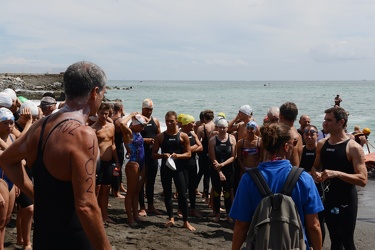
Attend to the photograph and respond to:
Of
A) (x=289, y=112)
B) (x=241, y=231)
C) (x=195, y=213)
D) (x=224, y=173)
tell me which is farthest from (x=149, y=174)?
(x=241, y=231)

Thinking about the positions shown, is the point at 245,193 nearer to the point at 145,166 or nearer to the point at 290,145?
the point at 290,145

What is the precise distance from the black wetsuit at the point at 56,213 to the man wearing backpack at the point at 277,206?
1.07 metres

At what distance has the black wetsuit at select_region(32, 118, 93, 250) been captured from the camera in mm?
2428

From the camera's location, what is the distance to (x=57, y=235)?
2.46 metres

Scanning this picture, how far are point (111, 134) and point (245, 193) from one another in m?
4.70

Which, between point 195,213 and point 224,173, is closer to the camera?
point 224,173

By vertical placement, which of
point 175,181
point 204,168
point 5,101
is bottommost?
point 204,168

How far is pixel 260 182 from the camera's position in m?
2.92

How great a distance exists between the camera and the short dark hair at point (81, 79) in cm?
243

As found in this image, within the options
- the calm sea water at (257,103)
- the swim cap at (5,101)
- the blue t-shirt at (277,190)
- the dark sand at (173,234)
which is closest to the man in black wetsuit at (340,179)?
the blue t-shirt at (277,190)

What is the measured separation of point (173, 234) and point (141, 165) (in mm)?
1344

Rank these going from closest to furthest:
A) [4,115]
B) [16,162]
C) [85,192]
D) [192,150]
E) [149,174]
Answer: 1. [85,192]
2. [16,162]
3. [4,115]
4. [192,150]
5. [149,174]

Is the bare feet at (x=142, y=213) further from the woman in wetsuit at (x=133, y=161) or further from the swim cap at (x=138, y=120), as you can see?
the swim cap at (x=138, y=120)

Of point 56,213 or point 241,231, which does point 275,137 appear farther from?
point 56,213
